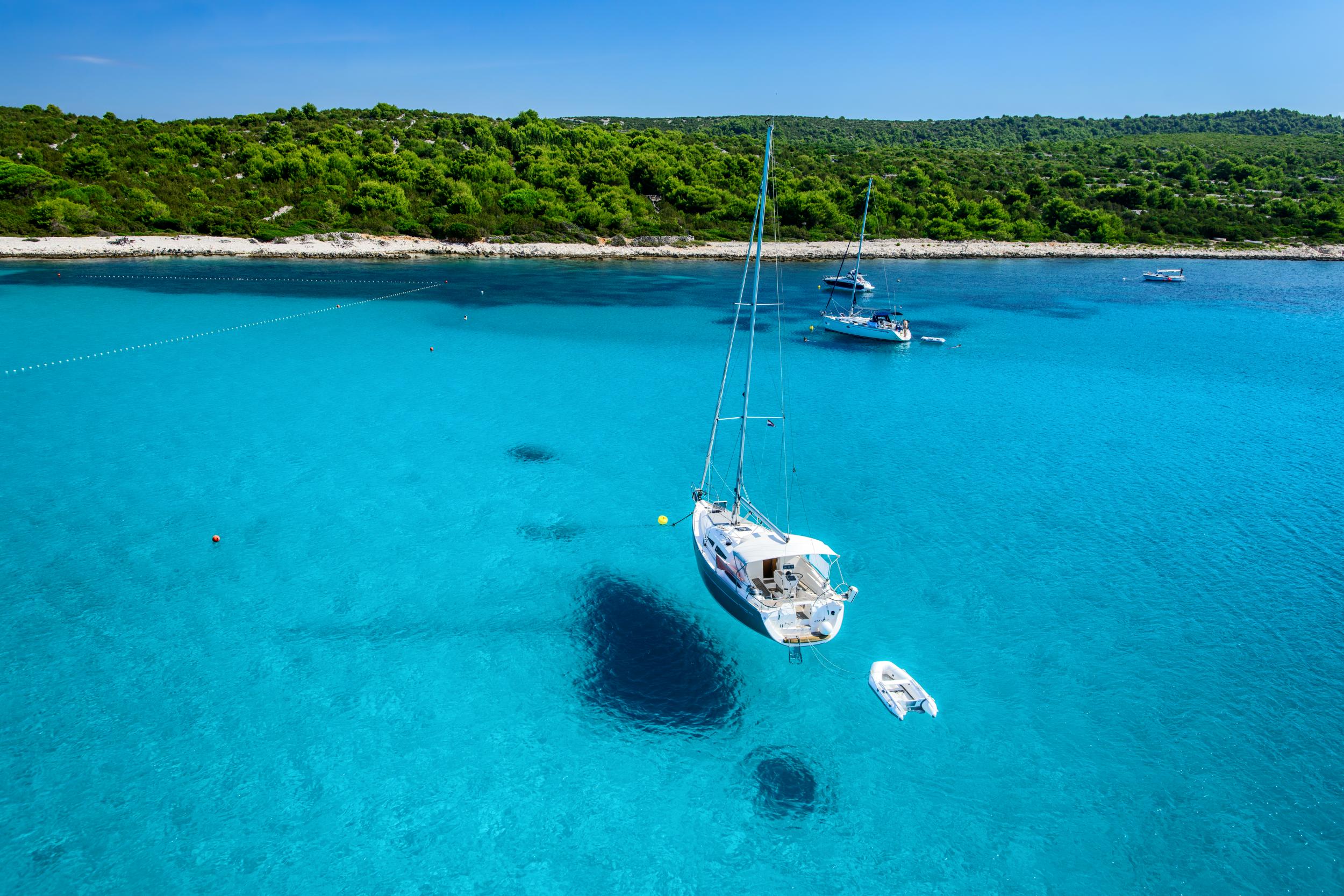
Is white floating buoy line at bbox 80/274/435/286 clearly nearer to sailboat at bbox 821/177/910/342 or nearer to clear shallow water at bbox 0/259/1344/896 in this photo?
clear shallow water at bbox 0/259/1344/896

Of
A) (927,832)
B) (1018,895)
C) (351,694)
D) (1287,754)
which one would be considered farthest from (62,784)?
(1287,754)

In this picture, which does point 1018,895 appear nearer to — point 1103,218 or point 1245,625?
point 1245,625

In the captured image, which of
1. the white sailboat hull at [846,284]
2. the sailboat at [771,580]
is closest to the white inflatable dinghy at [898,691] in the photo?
the sailboat at [771,580]

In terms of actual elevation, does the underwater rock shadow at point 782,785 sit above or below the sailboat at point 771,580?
below

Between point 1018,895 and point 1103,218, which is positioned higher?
point 1103,218

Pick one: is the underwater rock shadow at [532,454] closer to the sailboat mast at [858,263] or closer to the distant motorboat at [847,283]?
the sailboat mast at [858,263]
